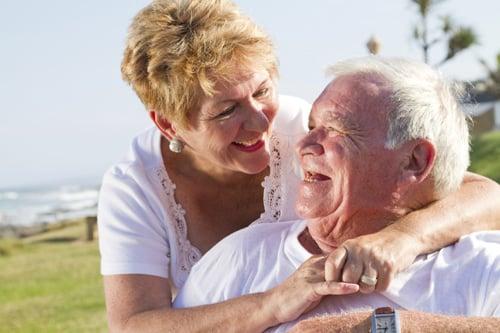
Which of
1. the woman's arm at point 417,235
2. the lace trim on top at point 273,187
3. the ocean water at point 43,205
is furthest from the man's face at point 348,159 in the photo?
the ocean water at point 43,205

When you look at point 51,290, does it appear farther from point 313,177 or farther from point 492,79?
point 492,79

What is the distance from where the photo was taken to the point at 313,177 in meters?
2.45

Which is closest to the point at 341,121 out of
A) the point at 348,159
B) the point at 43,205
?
the point at 348,159

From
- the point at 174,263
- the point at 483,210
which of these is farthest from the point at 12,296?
the point at 483,210

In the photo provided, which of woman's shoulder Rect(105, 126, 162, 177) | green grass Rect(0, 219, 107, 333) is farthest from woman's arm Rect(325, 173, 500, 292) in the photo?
green grass Rect(0, 219, 107, 333)

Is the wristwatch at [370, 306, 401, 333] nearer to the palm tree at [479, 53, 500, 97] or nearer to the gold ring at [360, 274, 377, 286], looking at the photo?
the gold ring at [360, 274, 377, 286]

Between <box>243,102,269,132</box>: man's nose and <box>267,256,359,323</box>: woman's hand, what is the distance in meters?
0.76

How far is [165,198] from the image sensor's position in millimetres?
3166

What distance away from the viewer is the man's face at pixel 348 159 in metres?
2.34

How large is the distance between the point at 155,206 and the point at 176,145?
9.0 inches

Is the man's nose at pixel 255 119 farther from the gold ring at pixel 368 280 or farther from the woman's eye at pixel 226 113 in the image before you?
the gold ring at pixel 368 280

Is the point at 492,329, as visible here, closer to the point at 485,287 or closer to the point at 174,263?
the point at 485,287

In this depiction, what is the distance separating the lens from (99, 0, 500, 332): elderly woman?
2725mm

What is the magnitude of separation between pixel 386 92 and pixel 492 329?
678mm
